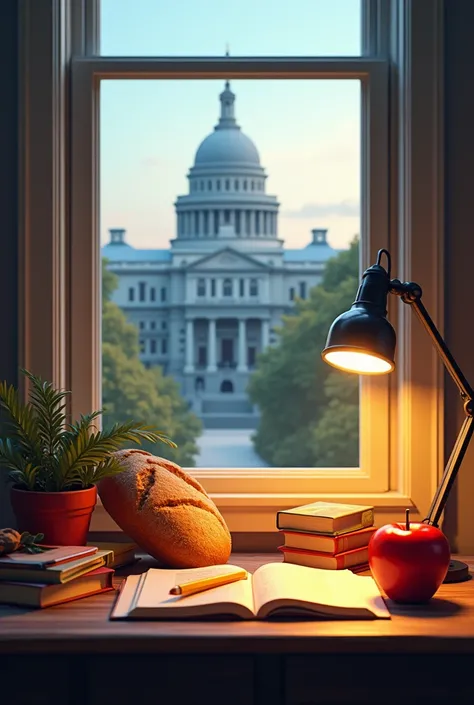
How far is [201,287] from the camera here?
2713mm

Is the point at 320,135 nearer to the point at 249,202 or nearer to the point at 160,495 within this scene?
the point at 249,202

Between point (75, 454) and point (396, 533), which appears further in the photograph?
point (75, 454)

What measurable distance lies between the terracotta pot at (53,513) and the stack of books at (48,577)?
7cm

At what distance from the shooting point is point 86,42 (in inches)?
80.8

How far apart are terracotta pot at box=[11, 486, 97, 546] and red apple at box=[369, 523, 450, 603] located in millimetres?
571

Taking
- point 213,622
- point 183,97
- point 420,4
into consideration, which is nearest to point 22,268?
point 183,97

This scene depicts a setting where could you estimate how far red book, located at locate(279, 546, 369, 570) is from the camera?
172 cm

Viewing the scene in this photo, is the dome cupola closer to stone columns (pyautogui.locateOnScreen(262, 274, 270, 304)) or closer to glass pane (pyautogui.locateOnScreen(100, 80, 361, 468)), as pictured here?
glass pane (pyautogui.locateOnScreen(100, 80, 361, 468))

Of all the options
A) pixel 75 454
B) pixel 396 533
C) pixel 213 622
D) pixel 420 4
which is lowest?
pixel 213 622

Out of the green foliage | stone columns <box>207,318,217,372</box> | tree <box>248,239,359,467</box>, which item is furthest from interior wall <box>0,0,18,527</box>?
tree <box>248,239,359,467</box>

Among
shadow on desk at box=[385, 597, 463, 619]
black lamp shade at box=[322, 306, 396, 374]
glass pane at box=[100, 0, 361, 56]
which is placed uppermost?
glass pane at box=[100, 0, 361, 56]

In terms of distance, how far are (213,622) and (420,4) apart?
4.59 ft

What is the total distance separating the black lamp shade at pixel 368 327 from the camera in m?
1.56

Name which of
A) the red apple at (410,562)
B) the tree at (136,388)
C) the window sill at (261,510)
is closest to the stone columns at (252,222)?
the tree at (136,388)
